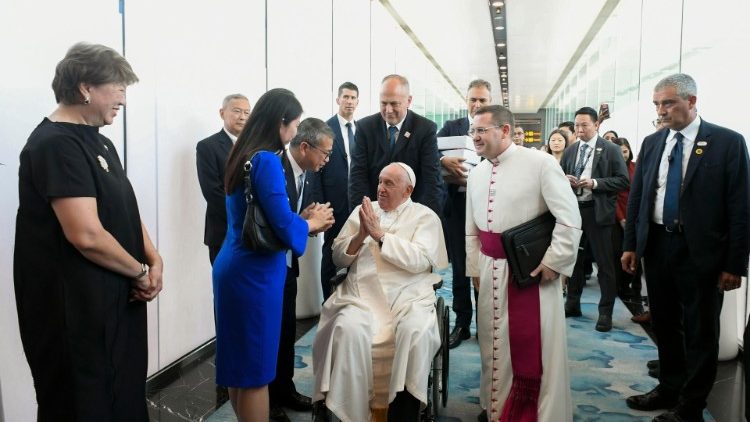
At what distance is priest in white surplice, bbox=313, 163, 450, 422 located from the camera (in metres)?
2.53

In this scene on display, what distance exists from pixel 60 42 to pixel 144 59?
0.68 meters

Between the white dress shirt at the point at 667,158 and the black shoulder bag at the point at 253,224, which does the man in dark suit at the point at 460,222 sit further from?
the black shoulder bag at the point at 253,224

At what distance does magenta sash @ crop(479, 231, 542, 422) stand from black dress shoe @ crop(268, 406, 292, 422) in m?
1.10

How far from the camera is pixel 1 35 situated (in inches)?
86.7

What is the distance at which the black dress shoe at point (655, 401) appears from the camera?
3.15 m

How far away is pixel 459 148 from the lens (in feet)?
13.0

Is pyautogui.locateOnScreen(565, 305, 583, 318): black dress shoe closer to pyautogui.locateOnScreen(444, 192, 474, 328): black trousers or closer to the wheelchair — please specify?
pyautogui.locateOnScreen(444, 192, 474, 328): black trousers

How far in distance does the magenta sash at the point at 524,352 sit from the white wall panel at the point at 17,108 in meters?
2.13

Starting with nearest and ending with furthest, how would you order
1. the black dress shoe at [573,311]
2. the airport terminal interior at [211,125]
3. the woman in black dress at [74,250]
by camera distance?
1. the woman in black dress at [74,250]
2. the airport terminal interior at [211,125]
3. the black dress shoe at [573,311]

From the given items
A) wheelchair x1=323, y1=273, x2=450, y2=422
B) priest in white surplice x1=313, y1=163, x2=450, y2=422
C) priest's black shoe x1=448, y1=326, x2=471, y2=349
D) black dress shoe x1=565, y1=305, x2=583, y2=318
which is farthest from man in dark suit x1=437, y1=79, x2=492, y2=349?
black dress shoe x1=565, y1=305, x2=583, y2=318

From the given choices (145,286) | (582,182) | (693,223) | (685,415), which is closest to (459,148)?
(582,182)

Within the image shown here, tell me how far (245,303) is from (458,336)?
239 cm

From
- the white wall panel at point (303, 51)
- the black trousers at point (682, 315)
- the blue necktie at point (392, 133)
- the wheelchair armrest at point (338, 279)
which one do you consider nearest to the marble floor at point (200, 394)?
the black trousers at point (682, 315)

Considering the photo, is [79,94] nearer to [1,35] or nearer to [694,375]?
[1,35]
